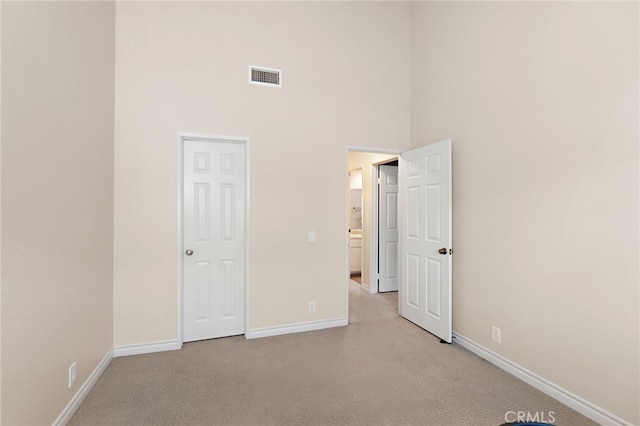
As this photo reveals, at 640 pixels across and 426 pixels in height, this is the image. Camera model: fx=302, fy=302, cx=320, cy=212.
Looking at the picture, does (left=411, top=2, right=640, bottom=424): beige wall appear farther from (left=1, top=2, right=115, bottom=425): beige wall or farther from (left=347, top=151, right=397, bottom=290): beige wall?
(left=1, top=2, right=115, bottom=425): beige wall

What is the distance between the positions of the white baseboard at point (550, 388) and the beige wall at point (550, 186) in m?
0.04

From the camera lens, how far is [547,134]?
228cm

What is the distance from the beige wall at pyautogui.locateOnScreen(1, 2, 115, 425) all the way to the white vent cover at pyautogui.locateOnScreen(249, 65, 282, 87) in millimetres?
1312

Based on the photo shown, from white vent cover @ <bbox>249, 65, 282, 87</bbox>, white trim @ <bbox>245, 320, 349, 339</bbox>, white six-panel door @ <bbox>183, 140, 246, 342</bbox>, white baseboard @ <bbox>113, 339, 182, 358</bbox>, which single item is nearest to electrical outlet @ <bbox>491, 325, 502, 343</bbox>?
white trim @ <bbox>245, 320, 349, 339</bbox>

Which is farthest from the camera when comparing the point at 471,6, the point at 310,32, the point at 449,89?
the point at 310,32

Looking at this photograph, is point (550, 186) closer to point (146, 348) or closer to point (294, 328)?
point (294, 328)

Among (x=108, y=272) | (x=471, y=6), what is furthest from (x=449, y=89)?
(x=108, y=272)

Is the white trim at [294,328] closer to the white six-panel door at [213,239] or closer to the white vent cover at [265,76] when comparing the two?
the white six-panel door at [213,239]

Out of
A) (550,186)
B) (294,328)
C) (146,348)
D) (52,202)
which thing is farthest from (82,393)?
(550,186)

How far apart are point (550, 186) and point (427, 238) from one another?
1.33 m

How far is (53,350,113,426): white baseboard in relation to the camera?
1920 mm

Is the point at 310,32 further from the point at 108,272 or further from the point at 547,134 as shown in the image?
the point at 108,272

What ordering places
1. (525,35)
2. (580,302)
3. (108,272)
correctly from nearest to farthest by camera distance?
(580,302)
(525,35)
(108,272)

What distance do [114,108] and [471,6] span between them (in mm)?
3577
